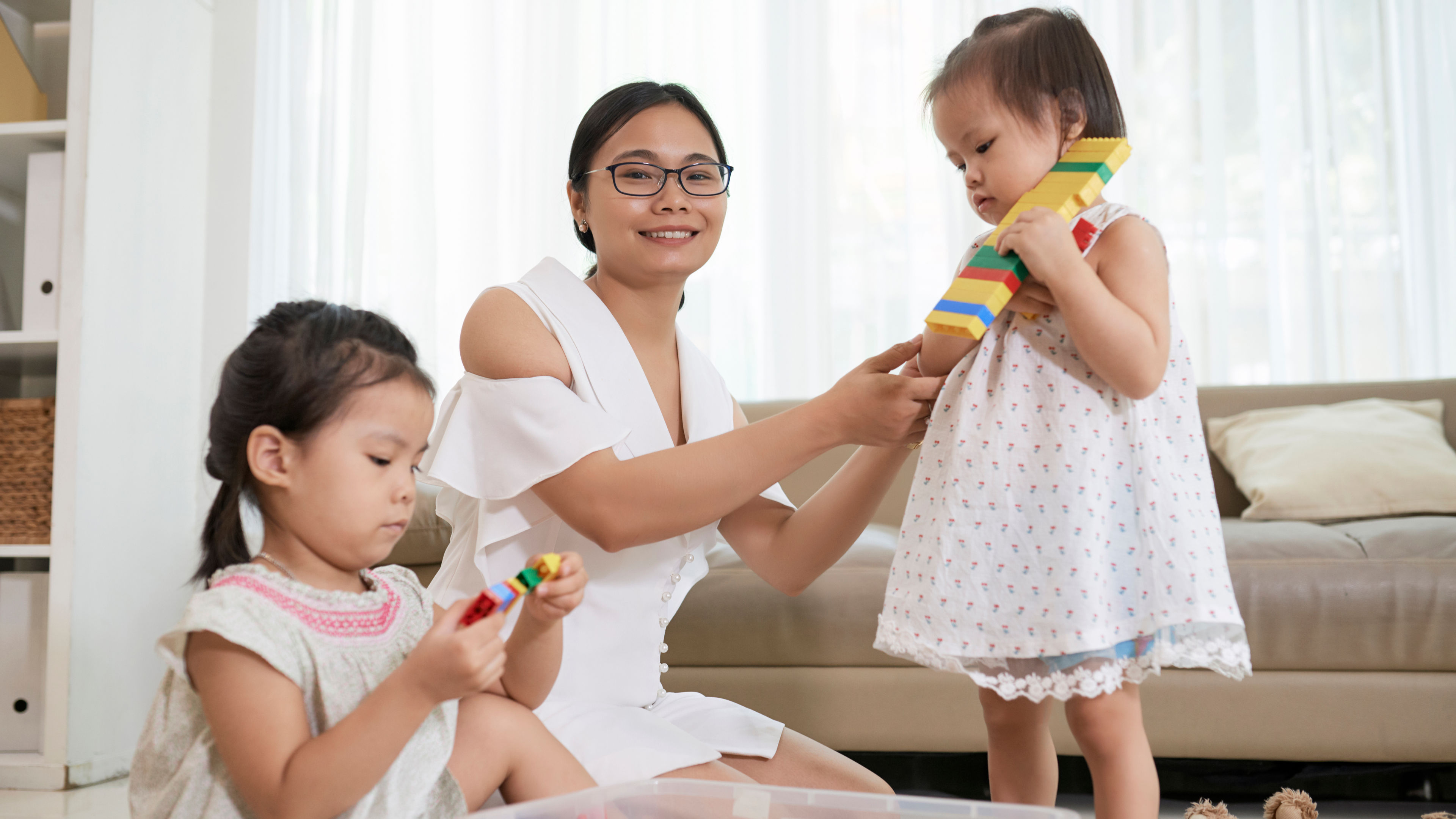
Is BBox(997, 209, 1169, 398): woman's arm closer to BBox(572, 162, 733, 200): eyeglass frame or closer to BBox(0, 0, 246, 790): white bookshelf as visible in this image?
BBox(572, 162, 733, 200): eyeglass frame

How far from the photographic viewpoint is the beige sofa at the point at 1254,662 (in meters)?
1.54

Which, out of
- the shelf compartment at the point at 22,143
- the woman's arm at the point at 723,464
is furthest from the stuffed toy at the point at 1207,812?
the shelf compartment at the point at 22,143

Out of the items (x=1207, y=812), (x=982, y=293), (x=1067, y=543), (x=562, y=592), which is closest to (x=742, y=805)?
(x=562, y=592)

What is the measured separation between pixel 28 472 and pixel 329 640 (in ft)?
5.04

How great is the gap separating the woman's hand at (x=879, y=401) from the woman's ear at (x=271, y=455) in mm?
488

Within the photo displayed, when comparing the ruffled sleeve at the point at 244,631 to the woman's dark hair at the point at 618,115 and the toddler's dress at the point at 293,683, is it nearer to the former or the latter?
the toddler's dress at the point at 293,683

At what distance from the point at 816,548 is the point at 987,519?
0.28 m

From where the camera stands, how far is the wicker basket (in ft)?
6.28

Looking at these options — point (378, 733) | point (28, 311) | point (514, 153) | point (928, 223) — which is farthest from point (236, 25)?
point (378, 733)

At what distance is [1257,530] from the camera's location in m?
1.79

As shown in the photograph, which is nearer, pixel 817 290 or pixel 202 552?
pixel 202 552

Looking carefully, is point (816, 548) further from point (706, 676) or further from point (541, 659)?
point (706, 676)

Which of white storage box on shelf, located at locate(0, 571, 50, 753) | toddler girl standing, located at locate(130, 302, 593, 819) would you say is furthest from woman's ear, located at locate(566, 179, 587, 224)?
white storage box on shelf, located at locate(0, 571, 50, 753)

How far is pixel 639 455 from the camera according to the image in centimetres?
112
